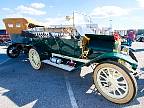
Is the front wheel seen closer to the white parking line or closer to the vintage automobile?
the vintage automobile

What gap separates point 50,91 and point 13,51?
5.71m

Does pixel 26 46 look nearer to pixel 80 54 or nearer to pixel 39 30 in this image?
pixel 39 30

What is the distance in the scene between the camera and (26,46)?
31.6 ft

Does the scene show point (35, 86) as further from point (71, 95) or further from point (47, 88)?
point (71, 95)

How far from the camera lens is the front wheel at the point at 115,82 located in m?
4.39

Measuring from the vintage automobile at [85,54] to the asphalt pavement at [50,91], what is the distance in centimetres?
32

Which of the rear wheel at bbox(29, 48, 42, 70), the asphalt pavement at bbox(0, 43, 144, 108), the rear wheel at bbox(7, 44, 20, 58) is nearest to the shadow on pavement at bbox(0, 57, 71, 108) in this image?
the asphalt pavement at bbox(0, 43, 144, 108)

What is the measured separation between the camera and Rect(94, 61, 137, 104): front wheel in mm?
4391

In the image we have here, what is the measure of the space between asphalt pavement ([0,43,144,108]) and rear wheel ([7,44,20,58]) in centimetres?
297

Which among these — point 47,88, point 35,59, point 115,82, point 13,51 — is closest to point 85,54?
point 47,88

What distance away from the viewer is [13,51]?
417 inches

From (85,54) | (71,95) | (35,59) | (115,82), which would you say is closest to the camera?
(115,82)

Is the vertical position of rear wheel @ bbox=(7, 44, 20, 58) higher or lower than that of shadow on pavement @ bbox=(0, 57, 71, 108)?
higher

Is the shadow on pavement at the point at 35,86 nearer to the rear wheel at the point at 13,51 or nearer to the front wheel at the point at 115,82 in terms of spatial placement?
the front wheel at the point at 115,82
